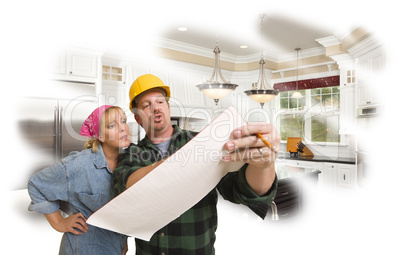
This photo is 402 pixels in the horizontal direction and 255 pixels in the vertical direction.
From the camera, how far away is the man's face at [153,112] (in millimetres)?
1086

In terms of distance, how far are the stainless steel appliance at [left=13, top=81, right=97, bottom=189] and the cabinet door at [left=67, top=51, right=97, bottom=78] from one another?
14 cm

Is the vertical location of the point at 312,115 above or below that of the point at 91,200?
above

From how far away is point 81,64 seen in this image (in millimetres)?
3477

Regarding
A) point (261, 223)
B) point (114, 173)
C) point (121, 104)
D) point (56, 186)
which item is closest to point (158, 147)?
point (114, 173)

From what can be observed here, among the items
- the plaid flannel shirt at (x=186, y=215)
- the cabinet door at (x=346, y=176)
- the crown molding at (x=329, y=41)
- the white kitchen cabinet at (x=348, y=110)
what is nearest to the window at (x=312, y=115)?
the white kitchen cabinet at (x=348, y=110)

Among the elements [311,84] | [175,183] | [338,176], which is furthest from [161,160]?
A: [311,84]

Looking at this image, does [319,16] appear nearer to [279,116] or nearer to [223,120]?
[279,116]

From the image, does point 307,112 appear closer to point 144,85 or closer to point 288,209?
point 288,209

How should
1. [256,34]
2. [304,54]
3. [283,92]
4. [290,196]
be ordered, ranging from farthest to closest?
1. [283,92]
2. [304,54]
3. [256,34]
4. [290,196]

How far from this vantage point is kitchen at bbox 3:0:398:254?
3.40m

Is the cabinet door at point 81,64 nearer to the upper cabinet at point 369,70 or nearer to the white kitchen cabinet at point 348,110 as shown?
the upper cabinet at point 369,70

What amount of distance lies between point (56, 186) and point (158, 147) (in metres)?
0.40

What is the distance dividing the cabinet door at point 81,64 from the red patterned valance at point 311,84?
3767mm

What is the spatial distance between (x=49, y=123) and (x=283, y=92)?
447cm
